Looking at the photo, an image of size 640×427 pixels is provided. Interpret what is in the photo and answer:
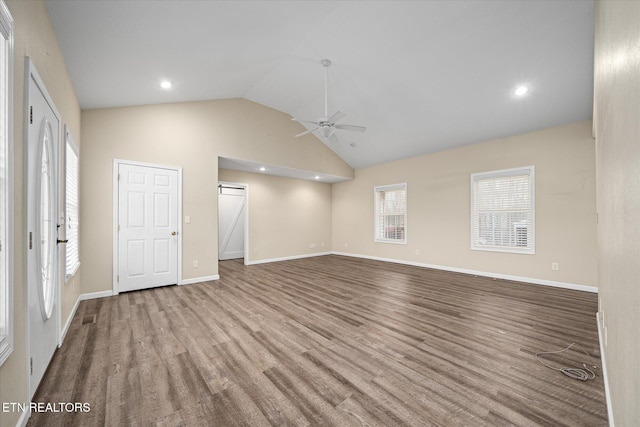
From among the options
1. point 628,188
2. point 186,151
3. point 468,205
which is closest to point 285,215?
point 186,151

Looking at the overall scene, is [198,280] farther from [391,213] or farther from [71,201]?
[391,213]

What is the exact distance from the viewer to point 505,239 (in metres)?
5.05

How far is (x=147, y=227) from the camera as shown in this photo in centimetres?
429

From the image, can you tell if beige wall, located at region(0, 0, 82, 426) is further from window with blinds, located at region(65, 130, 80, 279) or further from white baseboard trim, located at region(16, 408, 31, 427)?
window with blinds, located at region(65, 130, 80, 279)

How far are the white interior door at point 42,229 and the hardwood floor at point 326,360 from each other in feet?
0.98

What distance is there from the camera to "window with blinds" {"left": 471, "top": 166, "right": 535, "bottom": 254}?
475 cm

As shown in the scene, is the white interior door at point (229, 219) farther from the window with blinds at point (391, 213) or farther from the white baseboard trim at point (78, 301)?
the window with blinds at point (391, 213)

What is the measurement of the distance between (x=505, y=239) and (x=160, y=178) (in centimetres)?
661

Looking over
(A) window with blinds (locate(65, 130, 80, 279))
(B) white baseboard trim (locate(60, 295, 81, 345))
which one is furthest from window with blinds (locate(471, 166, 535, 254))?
(A) window with blinds (locate(65, 130, 80, 279))

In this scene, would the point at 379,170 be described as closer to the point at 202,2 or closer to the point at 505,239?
the point at 505,239

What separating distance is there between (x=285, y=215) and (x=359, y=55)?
15.4ft

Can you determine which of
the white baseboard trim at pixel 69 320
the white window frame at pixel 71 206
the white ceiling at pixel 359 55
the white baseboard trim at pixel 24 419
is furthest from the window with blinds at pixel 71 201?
the white baseboard trim at pixel 24 419

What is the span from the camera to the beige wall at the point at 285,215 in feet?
22.2

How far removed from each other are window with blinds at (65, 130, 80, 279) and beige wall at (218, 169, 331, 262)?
2.99 m
